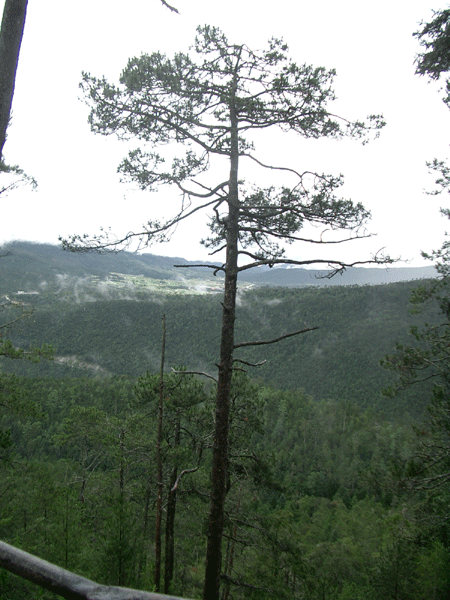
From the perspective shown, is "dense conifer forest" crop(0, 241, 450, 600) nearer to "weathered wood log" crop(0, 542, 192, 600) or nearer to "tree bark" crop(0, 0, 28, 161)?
"weathered wood log" crop(0, 542, 192, 600)

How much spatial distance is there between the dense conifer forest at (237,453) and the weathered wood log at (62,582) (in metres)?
2.32

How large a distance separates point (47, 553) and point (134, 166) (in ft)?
34.8

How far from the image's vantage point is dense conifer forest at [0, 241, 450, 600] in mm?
8367

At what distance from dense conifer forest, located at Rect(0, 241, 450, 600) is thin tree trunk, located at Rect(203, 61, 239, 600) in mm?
537

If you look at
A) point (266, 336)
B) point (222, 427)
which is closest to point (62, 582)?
point (222, 427)

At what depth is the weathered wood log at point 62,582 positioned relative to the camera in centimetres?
143

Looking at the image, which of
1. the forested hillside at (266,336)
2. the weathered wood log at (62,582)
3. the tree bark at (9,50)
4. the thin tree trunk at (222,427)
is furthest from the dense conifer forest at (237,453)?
the tree bark at (9,50)

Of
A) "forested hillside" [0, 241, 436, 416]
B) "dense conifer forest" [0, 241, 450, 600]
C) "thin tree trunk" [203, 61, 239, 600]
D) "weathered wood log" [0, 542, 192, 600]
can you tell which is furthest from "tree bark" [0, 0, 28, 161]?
"forested hillside" [0, 241, 436, 416]

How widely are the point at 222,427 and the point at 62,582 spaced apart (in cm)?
303

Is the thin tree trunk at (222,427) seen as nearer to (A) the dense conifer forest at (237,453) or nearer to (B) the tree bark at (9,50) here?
(A) the dense conifer forest at (237,453)

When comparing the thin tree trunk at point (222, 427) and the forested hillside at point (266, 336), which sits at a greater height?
the thin tree trunk at point (222, 427)

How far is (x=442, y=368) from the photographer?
282 inches

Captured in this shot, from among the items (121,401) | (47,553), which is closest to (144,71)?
(47,553)

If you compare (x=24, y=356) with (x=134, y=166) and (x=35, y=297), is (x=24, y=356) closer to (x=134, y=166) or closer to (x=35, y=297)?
(x=134, y=166)
